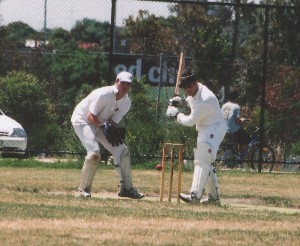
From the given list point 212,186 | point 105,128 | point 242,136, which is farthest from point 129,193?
point 242,136

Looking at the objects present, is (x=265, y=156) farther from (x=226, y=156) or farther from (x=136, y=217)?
(x=136, y=217)

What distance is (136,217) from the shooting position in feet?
43.7

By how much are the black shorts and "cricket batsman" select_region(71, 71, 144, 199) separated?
900 cm

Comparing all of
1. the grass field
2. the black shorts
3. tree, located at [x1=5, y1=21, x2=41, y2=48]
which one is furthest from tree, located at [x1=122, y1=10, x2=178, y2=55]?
the grass field

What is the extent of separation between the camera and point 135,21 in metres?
41.7

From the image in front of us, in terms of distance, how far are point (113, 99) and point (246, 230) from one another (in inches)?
190

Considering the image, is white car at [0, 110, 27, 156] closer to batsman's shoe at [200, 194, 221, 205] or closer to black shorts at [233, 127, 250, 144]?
black shorts at [233, 127, 250, 144]

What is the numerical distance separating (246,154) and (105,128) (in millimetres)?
9670

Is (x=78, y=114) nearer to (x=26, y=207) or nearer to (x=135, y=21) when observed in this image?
(x=26, y=207)

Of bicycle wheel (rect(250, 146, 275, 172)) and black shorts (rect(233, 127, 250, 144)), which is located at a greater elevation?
black shorts (rect(233, 127, 250, 144))

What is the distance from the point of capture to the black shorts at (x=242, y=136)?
25984mm

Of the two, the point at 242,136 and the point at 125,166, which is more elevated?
the point at 242,136

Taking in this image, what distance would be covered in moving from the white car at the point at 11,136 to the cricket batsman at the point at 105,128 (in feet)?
23.0

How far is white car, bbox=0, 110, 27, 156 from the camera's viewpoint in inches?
965
